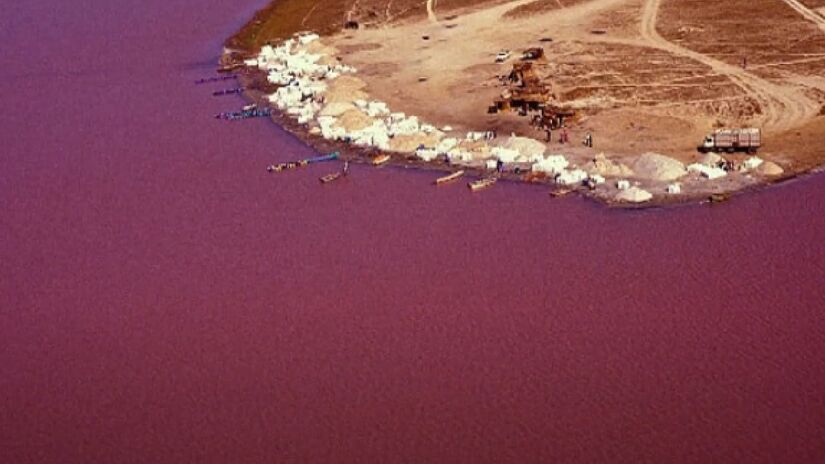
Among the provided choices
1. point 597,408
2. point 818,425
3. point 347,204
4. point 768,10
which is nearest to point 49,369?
point 347,204

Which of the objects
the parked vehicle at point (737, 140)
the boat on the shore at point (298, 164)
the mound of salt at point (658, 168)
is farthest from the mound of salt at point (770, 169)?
the boat on the shore at point (298, 164)

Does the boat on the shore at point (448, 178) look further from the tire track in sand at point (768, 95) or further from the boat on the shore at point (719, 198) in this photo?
the tire track in sand at point (768, 95)

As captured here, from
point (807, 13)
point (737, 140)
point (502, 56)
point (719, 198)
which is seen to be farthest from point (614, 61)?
point (719, 198)

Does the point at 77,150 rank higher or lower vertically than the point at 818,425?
higher

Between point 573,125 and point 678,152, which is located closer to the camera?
point 678,152

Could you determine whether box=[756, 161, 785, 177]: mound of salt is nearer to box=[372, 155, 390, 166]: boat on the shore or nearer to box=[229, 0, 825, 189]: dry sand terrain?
box=[229, 0, 825, 189]: dry sand terrain

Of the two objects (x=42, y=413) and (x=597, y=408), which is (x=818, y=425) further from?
(x=42, y=413)
